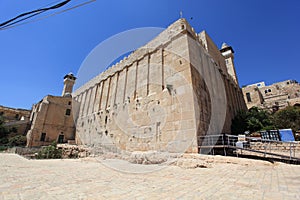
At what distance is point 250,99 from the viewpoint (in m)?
30.2

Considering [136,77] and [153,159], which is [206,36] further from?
[153,159]

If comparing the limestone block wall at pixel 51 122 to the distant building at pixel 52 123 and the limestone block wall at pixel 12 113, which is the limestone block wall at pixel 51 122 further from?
the limestone block wall at pixel 12 113

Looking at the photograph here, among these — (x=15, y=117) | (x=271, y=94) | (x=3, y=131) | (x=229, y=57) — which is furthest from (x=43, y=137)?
(x=271, y=94)

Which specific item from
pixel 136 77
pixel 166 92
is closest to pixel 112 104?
pixel 136 77

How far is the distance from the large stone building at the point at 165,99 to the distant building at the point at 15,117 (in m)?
21.1

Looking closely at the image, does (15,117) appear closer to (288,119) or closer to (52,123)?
(52,123)

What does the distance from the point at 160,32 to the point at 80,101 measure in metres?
16.1

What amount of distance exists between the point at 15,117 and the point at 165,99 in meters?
43.5

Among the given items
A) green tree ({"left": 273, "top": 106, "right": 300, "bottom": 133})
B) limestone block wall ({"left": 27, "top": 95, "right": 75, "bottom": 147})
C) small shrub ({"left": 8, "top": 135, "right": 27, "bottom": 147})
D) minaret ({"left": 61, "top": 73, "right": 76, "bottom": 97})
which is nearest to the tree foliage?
green tree ({"left": 273, "top": 106, "right": 300, "bottom": 133})

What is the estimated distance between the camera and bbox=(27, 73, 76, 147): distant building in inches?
898

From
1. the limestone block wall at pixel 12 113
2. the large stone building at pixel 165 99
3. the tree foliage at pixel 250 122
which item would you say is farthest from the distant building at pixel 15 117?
the tree foliage at pixel 250 122

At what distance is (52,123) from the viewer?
2481 centimetres

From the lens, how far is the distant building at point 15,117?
88.3 feet

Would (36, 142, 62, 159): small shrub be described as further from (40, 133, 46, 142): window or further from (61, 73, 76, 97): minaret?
(61, 73, 76, 97): minaret
